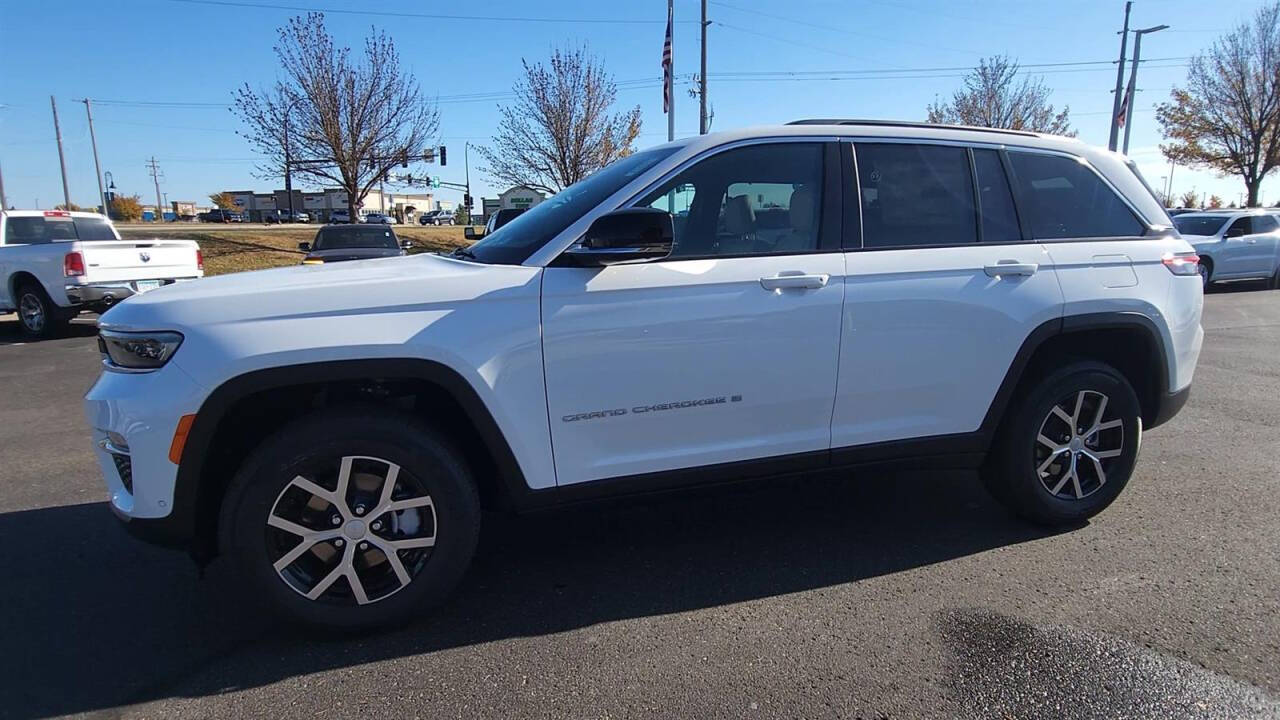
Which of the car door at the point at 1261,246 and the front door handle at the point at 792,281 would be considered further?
the car door at the point at 1261,246

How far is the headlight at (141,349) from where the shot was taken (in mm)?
2562

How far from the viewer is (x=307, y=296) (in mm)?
2684

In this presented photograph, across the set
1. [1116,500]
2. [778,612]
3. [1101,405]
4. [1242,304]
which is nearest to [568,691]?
[778,612]

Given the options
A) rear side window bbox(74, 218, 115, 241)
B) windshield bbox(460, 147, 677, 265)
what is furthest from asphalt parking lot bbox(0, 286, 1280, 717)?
rear side window bbox(74, 218, 115, 241)

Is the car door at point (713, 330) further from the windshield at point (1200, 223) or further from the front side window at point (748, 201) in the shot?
the windshield at point (1200, 223)

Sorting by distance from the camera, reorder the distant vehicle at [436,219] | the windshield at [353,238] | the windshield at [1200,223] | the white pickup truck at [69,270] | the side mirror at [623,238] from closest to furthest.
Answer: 1. the side mirror at [623,238]
2. the white pickup truck at [69,270]
3. the windshield at [353,238]
4. the windshield at [1200,223]
5. the distant vehicle at [436,219]

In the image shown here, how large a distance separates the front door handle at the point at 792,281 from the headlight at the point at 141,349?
7.32 ft

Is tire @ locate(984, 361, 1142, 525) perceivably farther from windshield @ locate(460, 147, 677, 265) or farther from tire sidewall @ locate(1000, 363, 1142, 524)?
windshield @ locate(460, 147, 677, 265)

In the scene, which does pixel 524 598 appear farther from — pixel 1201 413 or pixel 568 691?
pixel 1201 413

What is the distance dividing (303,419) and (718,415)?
162 cm

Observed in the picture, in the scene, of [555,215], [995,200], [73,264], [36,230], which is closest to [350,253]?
[73,264]

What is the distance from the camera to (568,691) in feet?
8.27

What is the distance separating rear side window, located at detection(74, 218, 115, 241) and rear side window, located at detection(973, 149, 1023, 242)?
1325 cm

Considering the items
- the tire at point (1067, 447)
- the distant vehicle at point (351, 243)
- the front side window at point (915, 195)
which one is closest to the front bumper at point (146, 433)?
the front side window at point (915, 195)
